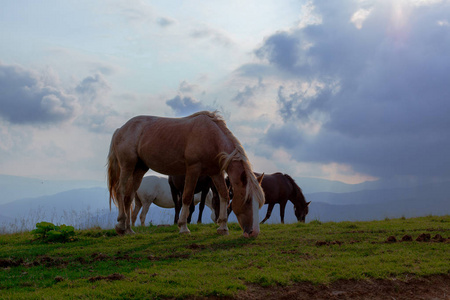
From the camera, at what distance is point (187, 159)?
9156 mm

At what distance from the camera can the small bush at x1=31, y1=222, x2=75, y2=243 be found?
9305 mm

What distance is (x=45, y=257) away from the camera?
23.5 ft

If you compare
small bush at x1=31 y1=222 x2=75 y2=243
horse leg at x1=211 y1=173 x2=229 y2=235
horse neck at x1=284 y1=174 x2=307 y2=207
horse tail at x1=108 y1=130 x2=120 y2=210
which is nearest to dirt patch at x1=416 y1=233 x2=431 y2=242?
horse leg at x1=211 y1=173 x2=229 y2=235

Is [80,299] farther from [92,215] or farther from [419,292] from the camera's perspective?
[92,215]

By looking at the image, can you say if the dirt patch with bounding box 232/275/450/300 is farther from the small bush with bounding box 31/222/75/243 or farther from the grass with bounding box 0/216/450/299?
the small bush with bounding box 31/222/75/243

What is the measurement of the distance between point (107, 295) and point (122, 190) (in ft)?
18.8

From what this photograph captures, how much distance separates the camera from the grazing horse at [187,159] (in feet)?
27.5

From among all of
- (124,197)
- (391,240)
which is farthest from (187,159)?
(391,240)

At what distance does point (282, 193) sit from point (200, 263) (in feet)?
34.4

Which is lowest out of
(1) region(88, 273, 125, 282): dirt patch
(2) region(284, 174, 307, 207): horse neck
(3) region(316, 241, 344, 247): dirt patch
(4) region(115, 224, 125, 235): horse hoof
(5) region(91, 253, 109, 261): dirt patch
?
(1) region(88, 273, 125, 282): dirt patch

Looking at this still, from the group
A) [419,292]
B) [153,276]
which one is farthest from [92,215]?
[419,292]

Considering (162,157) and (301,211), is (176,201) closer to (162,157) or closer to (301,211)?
(162,157)

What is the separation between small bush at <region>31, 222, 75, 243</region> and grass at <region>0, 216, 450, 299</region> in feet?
0.89

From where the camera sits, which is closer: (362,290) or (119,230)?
(362,290)
